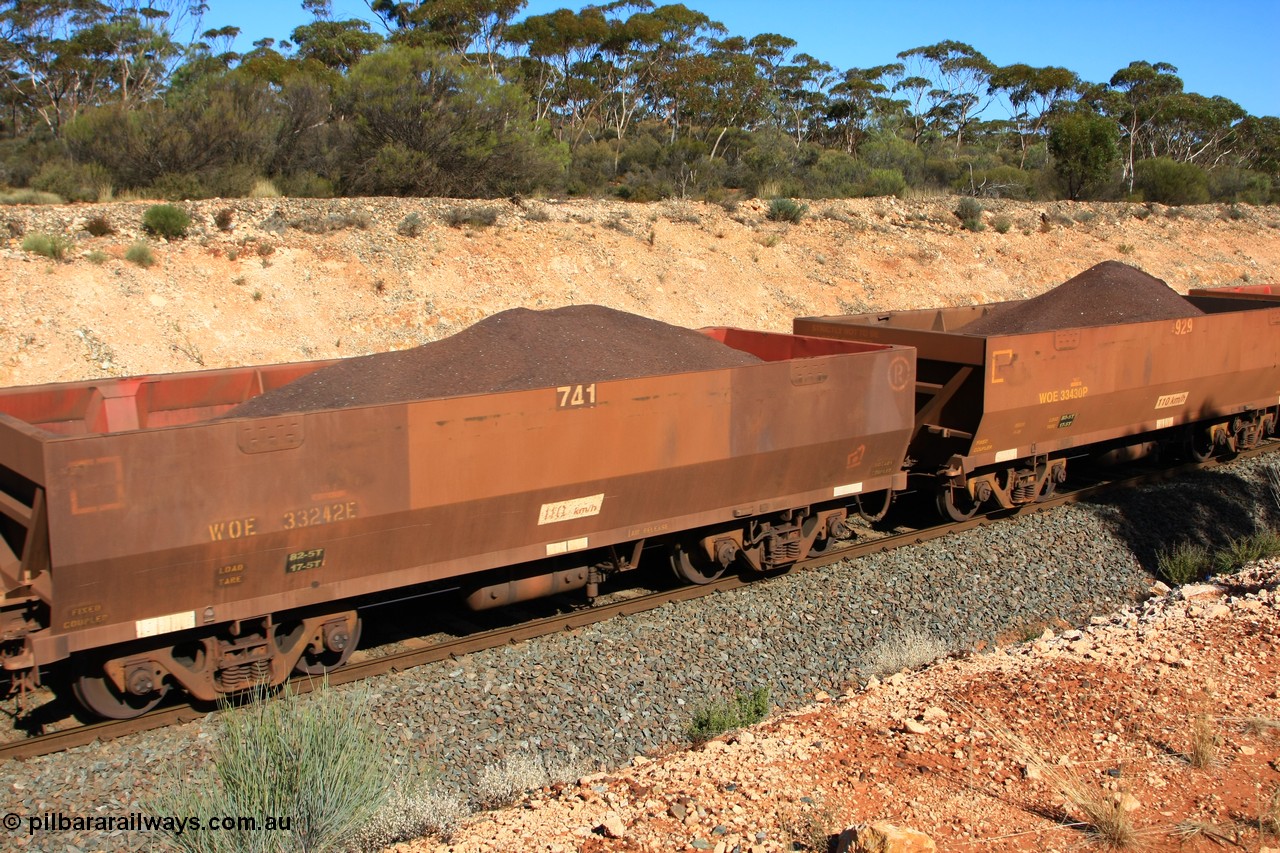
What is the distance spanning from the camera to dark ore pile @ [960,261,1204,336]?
1378 centimetres

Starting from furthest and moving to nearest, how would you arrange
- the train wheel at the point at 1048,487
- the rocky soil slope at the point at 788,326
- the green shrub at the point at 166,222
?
1. the green shrub at the point at 166,222
2. the train wheel at the point at 1048,487
3. the rocky soil slope at the point at 788,326

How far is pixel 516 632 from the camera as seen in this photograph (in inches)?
360

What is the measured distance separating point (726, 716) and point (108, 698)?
450cm

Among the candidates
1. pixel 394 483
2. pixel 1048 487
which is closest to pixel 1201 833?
pixel 394 483

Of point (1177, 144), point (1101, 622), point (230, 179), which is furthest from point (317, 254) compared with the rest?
point (1177, 144)

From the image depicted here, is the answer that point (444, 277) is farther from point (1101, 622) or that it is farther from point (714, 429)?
point (1101, 622)

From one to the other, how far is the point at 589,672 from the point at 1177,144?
6767 centimetres

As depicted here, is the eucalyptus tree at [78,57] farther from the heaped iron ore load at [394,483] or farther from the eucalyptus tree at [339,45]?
the heaped iron ore load at [394,483]

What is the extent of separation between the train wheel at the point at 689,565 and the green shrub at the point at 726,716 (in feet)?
7.55

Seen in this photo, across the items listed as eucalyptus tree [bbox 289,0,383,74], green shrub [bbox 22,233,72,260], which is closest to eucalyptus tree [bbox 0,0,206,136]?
eucalyptus tree [bbox 289,0,383,74]

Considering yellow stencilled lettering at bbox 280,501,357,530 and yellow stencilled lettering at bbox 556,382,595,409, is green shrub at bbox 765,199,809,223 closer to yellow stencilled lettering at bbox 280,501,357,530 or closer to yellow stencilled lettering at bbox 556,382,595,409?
yellow stencilled lettering at bbox 556,382,595,409

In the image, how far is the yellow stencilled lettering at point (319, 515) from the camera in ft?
24.0

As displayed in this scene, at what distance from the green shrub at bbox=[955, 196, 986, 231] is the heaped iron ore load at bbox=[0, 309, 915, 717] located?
2646 cm

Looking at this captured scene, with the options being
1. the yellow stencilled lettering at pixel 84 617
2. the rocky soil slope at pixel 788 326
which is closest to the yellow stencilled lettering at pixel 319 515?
the yellow stencilled lettering at pixel 84 617
